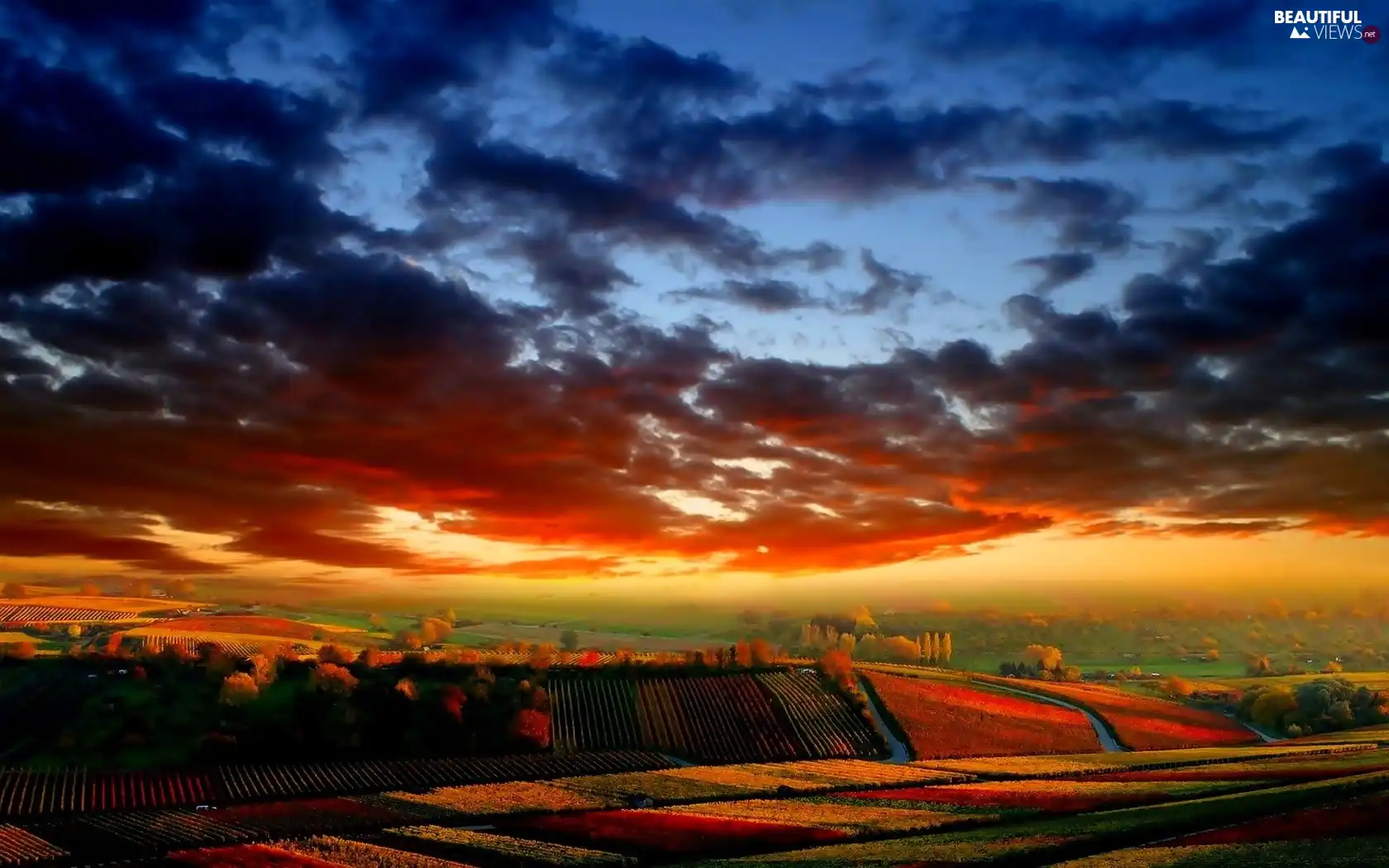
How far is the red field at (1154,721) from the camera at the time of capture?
12558 centimetres

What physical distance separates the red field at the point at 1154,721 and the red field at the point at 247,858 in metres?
105

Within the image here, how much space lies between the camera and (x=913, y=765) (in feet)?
328

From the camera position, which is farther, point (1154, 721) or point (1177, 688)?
point (1177, 688)

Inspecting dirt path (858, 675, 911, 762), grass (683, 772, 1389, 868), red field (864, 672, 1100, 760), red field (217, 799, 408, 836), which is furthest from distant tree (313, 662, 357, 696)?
grass (683, 772, 1389, 868)

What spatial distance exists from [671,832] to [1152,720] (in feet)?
340

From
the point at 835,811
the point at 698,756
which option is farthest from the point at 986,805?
the point at 698,756

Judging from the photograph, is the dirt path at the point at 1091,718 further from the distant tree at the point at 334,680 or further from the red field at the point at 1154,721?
the distant tree at the point at 334,680

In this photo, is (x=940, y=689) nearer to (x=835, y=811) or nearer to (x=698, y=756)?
(x=698, y=756)

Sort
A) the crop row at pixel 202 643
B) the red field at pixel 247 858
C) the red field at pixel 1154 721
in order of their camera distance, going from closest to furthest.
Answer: the red field at pixel 247 858 → the red field at pixel 1154 721 → the crop row at pixel 202 643

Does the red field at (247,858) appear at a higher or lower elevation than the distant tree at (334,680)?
lower

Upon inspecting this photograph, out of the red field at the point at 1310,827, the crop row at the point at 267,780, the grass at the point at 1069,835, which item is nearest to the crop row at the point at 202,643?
the crop row at the point at 267,780

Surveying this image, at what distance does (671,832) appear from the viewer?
61812 millimetres

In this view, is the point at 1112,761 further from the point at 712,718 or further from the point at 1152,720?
the point at 712,718

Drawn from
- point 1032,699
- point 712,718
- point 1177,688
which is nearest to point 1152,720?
point 1032,699
